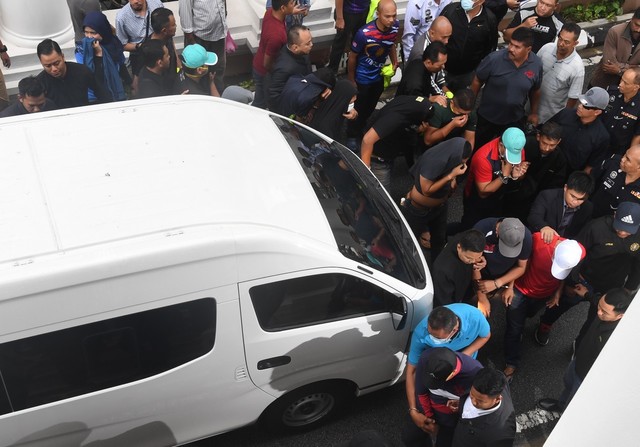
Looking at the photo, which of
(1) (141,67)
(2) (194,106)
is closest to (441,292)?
(2) (194,106)

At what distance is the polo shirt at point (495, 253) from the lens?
219 inches

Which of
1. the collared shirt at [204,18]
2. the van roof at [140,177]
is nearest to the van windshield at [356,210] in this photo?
the van roof at [140,177]

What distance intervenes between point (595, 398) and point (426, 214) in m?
4.39

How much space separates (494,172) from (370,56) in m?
2.17

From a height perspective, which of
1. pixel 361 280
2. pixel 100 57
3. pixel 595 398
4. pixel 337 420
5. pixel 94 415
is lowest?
pixel 337 420

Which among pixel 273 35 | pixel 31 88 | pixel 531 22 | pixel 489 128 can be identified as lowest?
pixel 489 128

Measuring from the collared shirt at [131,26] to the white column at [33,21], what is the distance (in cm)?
99

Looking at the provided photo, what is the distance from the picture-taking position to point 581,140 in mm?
6758

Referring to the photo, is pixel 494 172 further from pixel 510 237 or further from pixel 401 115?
pixel 510 237

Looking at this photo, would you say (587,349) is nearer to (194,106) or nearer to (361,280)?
(361,280)

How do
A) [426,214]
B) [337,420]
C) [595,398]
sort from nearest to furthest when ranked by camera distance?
[595,398], [337,420], [426,214]

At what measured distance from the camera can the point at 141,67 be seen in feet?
23.3

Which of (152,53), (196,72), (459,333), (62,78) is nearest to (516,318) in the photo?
(459,333)

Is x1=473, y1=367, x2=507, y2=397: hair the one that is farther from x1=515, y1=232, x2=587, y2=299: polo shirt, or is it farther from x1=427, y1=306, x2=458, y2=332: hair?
x1=515, y1=232, x2=587, y2=299: polo shirt
